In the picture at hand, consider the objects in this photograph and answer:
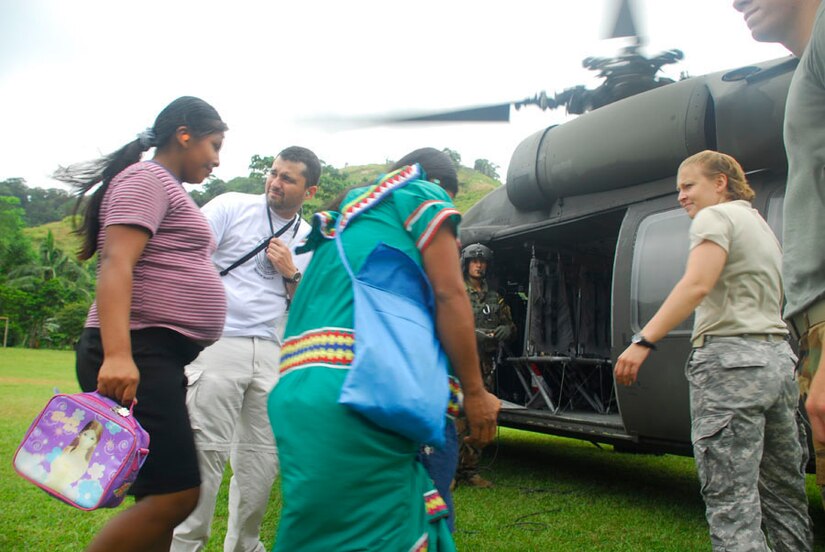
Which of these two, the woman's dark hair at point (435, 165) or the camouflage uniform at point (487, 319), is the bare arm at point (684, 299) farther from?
the camouflage uniform at point (487, 319)

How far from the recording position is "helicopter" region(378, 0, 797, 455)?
14.2ft

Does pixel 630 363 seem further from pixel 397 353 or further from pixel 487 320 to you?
pixel 487 320

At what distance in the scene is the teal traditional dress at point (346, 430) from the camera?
1.85m

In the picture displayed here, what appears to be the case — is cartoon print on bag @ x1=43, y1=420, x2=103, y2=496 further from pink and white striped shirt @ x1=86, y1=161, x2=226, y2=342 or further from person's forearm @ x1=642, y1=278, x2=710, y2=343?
person's forearm @ x1=642, y1=278, x2=710, y2=343

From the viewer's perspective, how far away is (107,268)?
2.20 metres

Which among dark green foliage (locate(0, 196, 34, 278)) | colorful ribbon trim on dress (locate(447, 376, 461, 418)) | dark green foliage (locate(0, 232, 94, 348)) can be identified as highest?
colorful ribbon trim on dress (locate(447, 376, 461, 418))

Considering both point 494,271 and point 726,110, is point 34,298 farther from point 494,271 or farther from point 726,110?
point 726,110

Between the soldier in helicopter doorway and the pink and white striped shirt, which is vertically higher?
the pink and white striped shirt

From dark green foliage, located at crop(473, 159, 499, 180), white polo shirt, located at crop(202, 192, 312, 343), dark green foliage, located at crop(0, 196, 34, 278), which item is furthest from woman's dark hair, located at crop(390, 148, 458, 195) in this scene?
dark green foliage, located at crop(473, 159, 499, 180)

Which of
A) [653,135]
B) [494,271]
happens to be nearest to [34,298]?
[494,271]

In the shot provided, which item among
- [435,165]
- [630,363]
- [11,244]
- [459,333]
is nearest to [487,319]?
[630,363]

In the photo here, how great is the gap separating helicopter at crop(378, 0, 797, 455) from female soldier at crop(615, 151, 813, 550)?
150 centimetres

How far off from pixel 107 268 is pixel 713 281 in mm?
2126

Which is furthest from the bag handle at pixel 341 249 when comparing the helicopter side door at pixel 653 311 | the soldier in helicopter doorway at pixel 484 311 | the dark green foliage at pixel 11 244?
the dark green foliage at pixel 11 244
